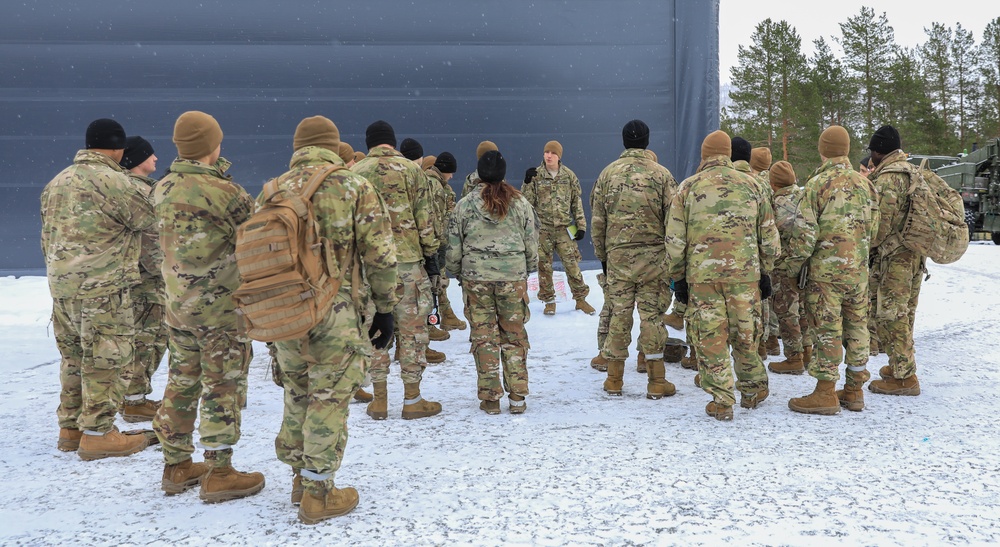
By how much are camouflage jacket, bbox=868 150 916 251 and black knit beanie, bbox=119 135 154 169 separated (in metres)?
5.36

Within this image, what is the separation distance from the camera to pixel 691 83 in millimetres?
9297

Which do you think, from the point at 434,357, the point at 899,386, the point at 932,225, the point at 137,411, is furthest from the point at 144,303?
the point at 932,225

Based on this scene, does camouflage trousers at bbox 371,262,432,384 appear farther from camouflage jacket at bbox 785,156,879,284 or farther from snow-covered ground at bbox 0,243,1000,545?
camouflage jacket at bbox 785,156,879,284

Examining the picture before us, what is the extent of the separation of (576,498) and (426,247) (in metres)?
2.21

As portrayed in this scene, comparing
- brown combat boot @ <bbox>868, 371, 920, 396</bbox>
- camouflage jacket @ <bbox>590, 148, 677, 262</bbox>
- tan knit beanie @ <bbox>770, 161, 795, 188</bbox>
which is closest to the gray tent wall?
tan knit beanie @ <bbox>770, 161, 795, 188</bbox>

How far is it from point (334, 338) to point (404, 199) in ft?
6.41

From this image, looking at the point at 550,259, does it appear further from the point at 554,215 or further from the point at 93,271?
the point at 93,271

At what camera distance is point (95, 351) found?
3.81 m

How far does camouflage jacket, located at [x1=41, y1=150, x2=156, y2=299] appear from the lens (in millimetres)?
3807

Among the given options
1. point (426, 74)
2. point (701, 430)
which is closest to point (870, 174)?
point (701, 430)

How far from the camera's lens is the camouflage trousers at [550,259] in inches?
323

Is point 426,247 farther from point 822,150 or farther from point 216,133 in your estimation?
point 822,150

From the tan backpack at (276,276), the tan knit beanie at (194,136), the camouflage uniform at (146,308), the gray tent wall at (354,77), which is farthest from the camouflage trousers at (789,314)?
the camouflage uniform at (146,308)

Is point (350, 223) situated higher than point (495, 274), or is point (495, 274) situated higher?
point (350, 223)
